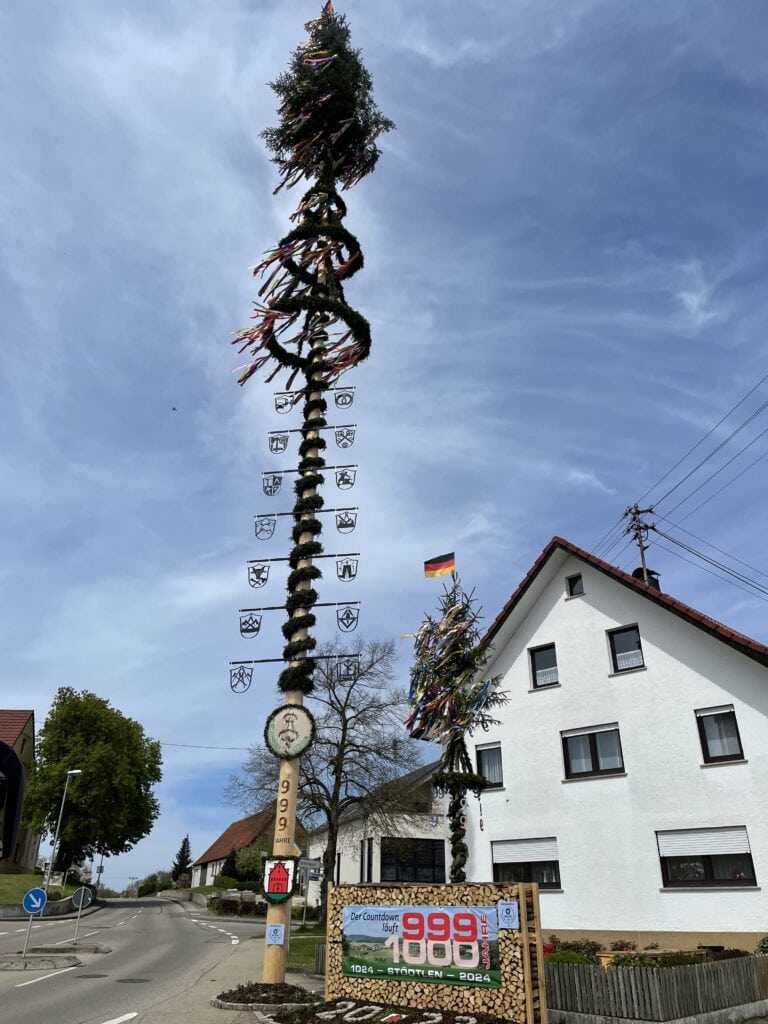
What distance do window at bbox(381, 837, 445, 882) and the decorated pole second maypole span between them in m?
33.8

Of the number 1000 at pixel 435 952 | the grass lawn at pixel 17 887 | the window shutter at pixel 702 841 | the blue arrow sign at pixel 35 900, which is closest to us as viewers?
the number 1000 at pixel 435 952

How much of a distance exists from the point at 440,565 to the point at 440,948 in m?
9.28

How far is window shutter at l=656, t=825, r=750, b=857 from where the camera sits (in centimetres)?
1747

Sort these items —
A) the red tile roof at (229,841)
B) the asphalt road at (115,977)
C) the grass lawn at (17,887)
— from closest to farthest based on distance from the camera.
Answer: the asphalt road at (115,977), the grass lawn at (17,887), the red tile roof at (229,841)

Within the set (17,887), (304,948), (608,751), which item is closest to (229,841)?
(17,887)

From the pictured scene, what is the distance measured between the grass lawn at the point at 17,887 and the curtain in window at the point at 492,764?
30.2 metres

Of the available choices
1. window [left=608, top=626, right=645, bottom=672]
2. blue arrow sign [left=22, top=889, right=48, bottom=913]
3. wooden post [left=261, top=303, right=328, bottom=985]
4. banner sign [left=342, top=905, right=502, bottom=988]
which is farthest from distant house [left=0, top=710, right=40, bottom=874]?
banner sign [left=342, top=905, right=502, bottom=988]

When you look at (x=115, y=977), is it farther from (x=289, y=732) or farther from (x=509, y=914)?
(x=509, y=914)

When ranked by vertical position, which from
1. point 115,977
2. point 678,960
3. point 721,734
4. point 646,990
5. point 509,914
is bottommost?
point 115,977

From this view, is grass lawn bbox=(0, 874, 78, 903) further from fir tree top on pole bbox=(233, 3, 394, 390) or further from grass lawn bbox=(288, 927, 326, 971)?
fir tree top on pole bbox=(233, 3, 394, 390)

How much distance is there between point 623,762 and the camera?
1992 cm

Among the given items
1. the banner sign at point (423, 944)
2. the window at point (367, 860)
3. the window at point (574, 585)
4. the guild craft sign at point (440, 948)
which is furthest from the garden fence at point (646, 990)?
the window at point (367, 860)

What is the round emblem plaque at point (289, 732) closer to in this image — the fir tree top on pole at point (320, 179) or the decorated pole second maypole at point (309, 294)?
the decorated pole second maypole at point (309, 294)

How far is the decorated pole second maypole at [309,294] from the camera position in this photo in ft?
44.3
